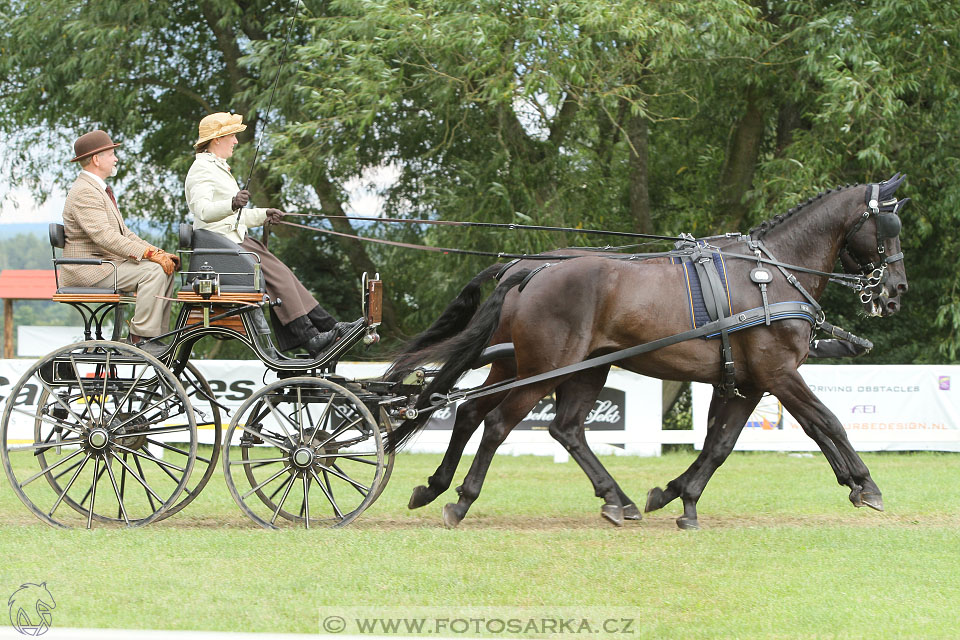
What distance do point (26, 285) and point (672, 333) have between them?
1341cm

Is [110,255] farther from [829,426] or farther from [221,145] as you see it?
[829,426]

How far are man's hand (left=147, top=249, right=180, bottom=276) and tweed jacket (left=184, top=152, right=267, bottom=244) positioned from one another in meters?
0.26

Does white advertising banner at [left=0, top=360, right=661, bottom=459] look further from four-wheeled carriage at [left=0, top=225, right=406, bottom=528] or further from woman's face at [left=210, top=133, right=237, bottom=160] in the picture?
woman's face at [left=210, top=133, right=237, bottom=160]

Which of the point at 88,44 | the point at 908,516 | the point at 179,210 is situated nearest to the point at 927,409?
the point at 908,516

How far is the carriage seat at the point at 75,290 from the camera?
233 inches

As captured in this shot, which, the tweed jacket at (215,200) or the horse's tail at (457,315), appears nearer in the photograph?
the tweed jacket at (215,200)

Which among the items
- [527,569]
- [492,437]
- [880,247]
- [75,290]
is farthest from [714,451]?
[75,290]

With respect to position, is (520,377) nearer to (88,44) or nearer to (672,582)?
(672,582)

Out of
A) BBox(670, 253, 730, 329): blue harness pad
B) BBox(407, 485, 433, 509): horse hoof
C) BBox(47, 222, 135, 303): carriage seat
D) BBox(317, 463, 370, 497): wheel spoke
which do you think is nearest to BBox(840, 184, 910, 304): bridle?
BBox(670, 253, 730, 329): blue harness pad

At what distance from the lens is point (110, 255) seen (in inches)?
243

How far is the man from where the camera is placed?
5977 millimetres

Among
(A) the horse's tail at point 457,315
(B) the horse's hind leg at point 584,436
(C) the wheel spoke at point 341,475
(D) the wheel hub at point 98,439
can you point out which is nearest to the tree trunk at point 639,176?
(A) the horse's tail at point 457,315

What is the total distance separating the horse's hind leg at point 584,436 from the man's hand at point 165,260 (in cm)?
254

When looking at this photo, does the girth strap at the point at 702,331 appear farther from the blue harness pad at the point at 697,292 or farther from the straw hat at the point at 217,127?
the straw hat at the point at 217,127
